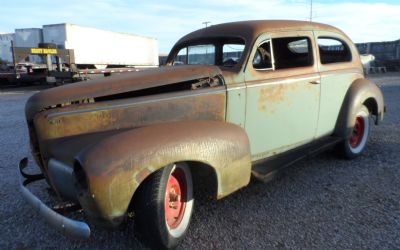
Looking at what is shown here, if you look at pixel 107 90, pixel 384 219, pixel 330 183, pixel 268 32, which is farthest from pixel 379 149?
pixel 107 90

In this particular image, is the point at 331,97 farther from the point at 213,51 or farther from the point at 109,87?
the point at 109,87

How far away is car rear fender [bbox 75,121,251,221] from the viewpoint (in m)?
2.46

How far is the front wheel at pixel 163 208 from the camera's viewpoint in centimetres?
264

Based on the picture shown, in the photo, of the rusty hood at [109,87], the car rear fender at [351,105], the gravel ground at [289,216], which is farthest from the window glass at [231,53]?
the car rear fender at [351,105]

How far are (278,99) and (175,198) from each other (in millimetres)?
1567

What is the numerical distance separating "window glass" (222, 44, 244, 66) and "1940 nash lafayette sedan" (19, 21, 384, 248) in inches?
0.8

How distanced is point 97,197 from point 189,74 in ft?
4.58

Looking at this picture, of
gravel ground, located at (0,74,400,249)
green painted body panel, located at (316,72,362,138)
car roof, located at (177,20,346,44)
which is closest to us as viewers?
gravel ground, located at (0,74,400,249)

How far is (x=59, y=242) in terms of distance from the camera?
120 inches

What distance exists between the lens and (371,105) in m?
5.38

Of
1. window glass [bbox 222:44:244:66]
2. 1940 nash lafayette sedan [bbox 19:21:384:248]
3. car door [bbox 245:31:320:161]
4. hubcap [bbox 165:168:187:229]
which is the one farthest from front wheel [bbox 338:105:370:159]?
hubcap [bbox 165:168:187:229]

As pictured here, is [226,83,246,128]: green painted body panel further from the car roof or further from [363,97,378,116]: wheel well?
Result: [363,97,378,116]: wheel well

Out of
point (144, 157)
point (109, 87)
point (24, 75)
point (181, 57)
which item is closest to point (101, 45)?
point (24, 75)

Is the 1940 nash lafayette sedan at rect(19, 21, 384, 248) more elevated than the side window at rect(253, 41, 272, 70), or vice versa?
the side window at rect(253, 41, 272, 70)
